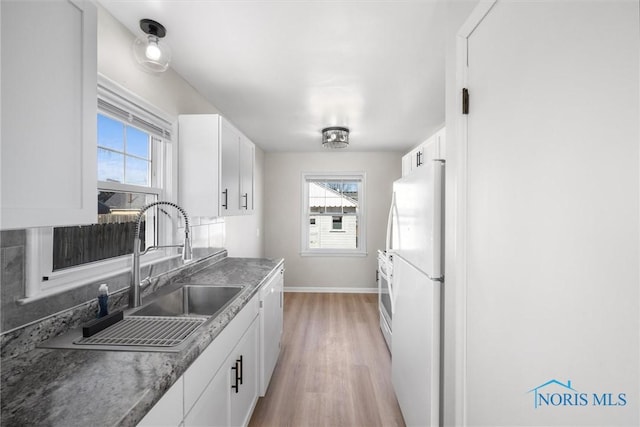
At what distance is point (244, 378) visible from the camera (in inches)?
69.3

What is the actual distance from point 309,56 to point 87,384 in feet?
6.45

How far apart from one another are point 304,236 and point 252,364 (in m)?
3.25

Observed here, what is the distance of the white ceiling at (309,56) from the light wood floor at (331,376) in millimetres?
2382

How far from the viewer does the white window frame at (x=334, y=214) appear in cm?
507

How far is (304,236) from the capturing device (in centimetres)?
514

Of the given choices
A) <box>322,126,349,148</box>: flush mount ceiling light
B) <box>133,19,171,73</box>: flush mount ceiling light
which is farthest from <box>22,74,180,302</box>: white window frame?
<box>322,126,349,148</box>: flush mount ceiling light

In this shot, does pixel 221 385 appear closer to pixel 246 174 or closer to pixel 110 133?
pixel 110 133

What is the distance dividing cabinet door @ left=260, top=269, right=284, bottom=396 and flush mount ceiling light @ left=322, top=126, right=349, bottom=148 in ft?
5.73

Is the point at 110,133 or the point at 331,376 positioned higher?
the point at 110,133

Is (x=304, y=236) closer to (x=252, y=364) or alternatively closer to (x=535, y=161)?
(x=252, y=364)

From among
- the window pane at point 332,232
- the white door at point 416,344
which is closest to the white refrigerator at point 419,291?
the white door at point 416,344

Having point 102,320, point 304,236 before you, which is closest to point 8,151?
point 102,320

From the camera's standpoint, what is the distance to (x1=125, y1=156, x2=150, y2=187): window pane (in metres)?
1.82

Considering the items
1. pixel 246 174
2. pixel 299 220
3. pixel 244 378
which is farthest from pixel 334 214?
pixel 244 378
